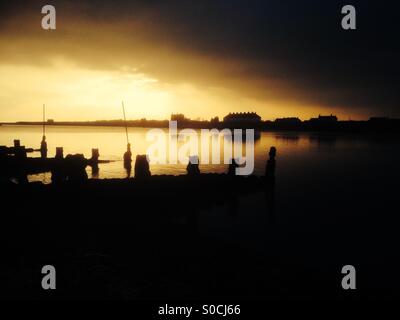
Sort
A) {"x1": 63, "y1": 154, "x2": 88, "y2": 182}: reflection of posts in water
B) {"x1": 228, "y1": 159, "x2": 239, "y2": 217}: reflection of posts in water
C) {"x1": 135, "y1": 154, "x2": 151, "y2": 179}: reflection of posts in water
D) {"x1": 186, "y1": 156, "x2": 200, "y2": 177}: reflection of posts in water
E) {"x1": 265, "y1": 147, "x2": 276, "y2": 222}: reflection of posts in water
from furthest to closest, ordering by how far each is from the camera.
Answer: {"x1": 265, "y1": 147, "x2": 276, "y2": 222}: reflection of posts in water, {"x1": 186, "y1": 156, "x2": 200, "y2": 177}: reflection of posts in water, {"x1": 228, "y1": 159, "x2": 239, "y2": 217}: reflection of posts in water, {"x1": 135, "y1": 154, "x2": 151, "y2": 179}: reflection of posts in water, {"x1": 63, "y1": 154, "x2": 88, "y2": 182}: reflection of posts in water

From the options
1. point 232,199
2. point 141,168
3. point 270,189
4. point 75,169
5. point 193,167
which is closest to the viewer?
point 75,169

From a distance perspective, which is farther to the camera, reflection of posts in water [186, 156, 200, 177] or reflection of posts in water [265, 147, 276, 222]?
reflection of posts in water [265, 147, 276, 222]

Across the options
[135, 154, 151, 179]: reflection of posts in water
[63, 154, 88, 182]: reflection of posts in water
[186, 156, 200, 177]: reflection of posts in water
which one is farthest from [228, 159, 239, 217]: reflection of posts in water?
[63, 154, 88, 182]: reflection of posts in water

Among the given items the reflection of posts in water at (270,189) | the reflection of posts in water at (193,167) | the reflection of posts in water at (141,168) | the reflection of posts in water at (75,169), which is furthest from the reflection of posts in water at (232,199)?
the reflection of posts in water at (75,169)

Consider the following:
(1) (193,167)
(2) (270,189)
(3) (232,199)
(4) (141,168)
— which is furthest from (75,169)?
(2) (270,189)

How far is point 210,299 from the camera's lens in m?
8.07

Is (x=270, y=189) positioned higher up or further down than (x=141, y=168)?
further down

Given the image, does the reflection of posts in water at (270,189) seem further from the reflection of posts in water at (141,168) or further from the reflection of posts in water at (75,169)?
the reflection of posts in water at (75,169)

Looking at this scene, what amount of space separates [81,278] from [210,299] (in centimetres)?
340

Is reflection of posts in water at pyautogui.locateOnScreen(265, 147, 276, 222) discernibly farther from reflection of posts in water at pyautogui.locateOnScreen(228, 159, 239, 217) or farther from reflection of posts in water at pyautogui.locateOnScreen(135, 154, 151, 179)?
reflection of posts in water at pyautogui.locateOnScreen(135, 154, 151, 179)

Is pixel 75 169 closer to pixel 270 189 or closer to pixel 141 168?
pixel 141 168

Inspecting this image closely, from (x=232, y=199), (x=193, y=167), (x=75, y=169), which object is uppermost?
(x=75, y=169)

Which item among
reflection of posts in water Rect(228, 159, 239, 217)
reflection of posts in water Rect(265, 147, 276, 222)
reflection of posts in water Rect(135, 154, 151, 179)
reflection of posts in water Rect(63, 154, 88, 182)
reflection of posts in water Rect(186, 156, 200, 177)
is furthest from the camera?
reflection of posts in water Rect(265, 147, 276, 222)
